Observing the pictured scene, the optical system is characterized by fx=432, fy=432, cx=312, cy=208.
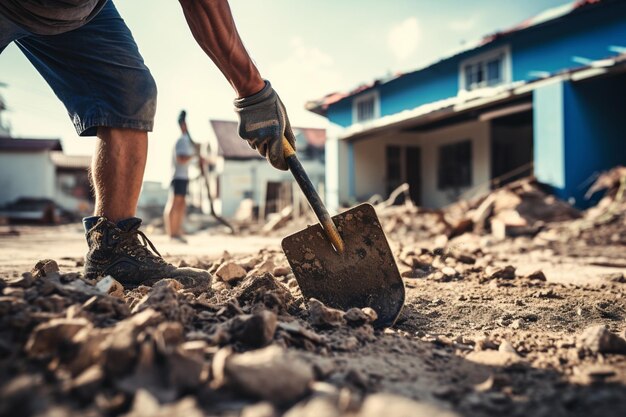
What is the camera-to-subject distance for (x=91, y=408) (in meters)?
0.76

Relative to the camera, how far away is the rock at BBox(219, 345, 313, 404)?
2.77ft

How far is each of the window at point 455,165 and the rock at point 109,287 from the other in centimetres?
1209

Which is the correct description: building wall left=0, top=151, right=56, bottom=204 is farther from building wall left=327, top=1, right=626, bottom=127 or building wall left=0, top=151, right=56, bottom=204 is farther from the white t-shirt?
the white t-shirt

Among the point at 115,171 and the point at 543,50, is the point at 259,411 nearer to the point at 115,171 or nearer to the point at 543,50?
the point at 115,171

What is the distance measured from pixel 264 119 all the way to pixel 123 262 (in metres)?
0.91

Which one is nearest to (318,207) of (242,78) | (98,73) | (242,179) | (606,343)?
(242,78)

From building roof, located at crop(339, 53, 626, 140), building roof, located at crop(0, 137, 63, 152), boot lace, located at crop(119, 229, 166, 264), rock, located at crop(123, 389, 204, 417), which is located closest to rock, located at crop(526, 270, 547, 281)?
boot lace, located at crop(119, 229, 166, 264)

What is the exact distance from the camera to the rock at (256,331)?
44.9 inches

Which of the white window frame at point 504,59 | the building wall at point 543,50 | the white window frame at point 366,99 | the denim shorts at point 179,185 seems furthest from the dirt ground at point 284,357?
the white window frame at point 366,99

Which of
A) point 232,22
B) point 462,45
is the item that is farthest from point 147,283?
point 462,45

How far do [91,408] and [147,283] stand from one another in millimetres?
1249

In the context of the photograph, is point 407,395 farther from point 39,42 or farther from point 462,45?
point 462,45

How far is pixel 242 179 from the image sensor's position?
868 inches

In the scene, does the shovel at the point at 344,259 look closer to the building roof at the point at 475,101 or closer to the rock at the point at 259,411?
the rock at the point at 259,411
